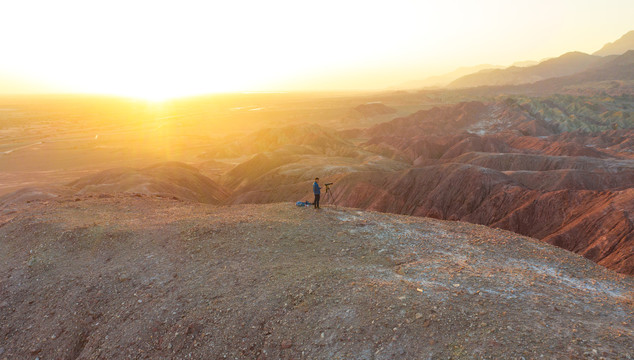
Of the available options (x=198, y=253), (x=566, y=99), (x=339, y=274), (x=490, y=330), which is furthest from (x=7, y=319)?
(x=566, y=99)

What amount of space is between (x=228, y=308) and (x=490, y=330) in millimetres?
6658

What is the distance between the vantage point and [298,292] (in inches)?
374

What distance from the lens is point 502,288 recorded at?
9.45 meters

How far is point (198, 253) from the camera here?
12383 millimetres

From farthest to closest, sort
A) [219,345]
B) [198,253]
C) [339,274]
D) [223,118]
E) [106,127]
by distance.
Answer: [223,118] < [106,127] < [198,253] < [339,274] < [219,345]

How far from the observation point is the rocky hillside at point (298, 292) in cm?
757

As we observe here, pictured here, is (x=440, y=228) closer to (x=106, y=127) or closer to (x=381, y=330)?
(x=381, y=330)

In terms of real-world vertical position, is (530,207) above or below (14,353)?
below

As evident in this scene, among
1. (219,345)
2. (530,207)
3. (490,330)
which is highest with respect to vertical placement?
(490,330)

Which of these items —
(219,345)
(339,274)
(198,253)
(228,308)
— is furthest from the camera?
(198,253)

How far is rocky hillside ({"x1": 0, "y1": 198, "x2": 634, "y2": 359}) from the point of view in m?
7.57

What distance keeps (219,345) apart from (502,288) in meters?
7.97

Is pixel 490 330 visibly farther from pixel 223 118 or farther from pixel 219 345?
pixel 223 118

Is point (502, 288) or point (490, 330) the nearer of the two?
point (490, 330)
